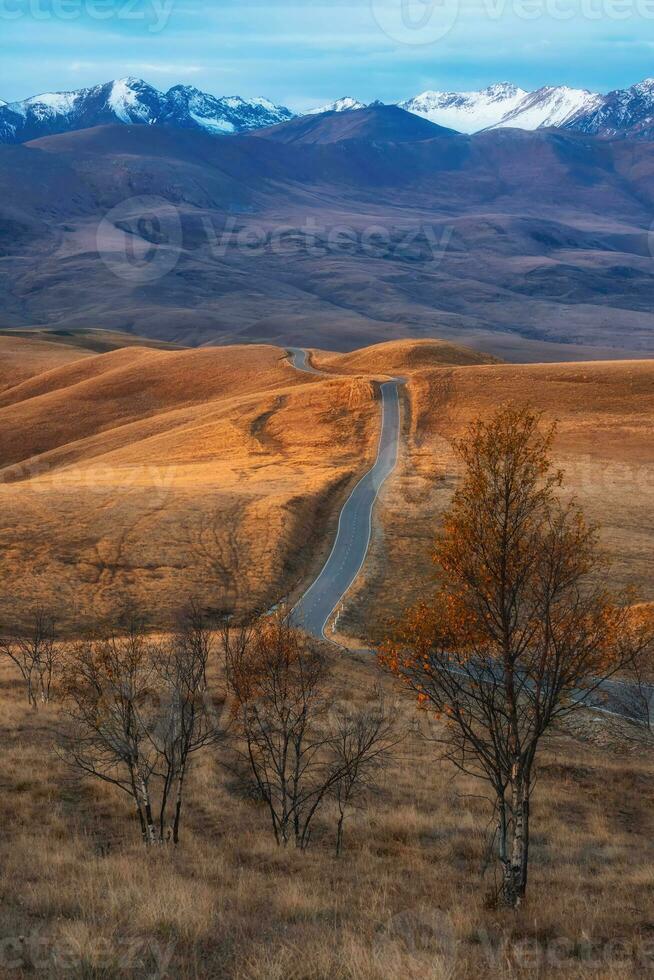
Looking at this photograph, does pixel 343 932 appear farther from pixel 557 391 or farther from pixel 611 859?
pixel 557 391

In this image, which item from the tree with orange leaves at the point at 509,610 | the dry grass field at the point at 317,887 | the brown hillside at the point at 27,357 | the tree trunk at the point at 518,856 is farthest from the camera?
the brown hillside at the point at 27,357

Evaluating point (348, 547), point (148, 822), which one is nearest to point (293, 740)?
point (148, 822)

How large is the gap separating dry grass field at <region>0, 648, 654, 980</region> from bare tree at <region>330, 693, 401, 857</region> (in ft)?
→ 1.97

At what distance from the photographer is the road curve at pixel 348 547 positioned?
45.4 metres

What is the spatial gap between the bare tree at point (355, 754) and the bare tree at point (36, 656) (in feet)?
36.2

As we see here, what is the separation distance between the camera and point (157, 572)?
5094cm

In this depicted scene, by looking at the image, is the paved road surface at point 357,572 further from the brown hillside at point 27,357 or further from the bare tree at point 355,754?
the brown hillside at point 27,357

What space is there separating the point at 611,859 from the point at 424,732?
1204 centimetres

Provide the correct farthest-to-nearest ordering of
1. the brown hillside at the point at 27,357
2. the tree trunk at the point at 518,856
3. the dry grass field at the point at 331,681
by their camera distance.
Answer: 1. the brown hillside at the point at 27,357
2. the tree trunk at the point at 518,856
3. the dry grass field at the point at 331,681

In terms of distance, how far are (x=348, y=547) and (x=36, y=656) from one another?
28176mm

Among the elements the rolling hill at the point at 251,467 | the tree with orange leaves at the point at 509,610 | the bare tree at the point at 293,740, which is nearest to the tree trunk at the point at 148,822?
the bare tree at the point at 293,740

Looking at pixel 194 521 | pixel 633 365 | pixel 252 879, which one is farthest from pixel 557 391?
pixel 252 879

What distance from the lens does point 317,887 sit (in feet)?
43.7

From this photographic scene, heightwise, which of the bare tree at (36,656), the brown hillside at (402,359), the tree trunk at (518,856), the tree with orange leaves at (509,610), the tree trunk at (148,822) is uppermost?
the brown hillside at (402,359)
